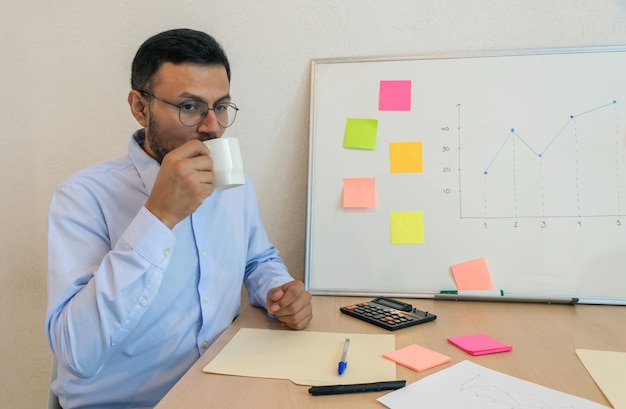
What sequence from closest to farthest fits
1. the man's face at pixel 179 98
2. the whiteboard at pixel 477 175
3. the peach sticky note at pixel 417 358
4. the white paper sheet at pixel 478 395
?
the white paper sheet at pixel 478 395 < the peach sticky note at pixel 417 358 < the man's face at pixel 179 98 < the whiteboard at pixel 477 175

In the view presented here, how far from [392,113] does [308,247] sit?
409mm

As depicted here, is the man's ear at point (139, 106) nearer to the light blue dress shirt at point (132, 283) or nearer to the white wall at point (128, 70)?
the light blue dress shirt at point (132, 283)

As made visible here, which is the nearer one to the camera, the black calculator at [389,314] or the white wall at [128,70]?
the black calculator at [389,314]

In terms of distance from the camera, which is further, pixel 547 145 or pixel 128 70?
pixel 128 70

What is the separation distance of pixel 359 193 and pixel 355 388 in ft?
2.09

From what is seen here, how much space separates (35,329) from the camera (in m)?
1.41

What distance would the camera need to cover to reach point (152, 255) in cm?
72

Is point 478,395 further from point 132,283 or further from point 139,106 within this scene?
point 139,106

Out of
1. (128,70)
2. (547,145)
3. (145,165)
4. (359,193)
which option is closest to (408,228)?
(359,193)

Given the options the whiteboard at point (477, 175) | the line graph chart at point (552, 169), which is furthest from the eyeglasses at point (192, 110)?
the line graph chart at point (552, 169)

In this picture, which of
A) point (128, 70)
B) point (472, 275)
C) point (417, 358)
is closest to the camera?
point (417, 358)

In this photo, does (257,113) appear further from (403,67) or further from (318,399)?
(318,399)

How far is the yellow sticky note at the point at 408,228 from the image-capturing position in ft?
3.83

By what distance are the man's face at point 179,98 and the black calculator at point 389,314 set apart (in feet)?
1.51
